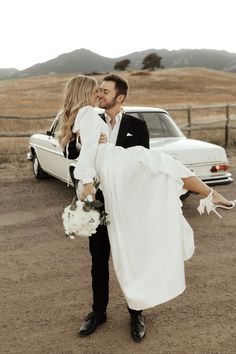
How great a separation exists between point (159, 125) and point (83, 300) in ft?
12.5

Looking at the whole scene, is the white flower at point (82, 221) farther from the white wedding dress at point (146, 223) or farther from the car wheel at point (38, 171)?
the car wheel at point (38, 171)

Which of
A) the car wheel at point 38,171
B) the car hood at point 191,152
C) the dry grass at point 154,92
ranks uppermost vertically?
the car hood at point 191,152

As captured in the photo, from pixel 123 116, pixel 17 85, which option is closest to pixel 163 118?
pixel 123 116

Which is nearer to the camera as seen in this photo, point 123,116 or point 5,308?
point 123,116

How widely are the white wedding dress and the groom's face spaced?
0.20 metres

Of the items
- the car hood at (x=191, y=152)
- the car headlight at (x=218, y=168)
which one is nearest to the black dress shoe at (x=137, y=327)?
the car hood at (x=191, y=152)

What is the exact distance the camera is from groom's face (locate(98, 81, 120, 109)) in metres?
3.08

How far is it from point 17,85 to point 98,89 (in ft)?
196

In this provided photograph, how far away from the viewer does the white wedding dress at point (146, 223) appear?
298 cm

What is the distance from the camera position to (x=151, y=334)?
3182mm

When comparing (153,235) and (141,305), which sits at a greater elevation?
(153,235)

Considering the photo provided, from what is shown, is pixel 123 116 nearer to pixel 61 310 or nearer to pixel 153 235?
pixel 153 235

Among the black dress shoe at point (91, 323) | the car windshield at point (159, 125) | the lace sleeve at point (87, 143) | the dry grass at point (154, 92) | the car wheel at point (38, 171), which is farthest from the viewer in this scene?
the dry grass at point (154, 92)

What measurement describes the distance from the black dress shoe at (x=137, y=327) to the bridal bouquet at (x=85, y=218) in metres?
0.74
